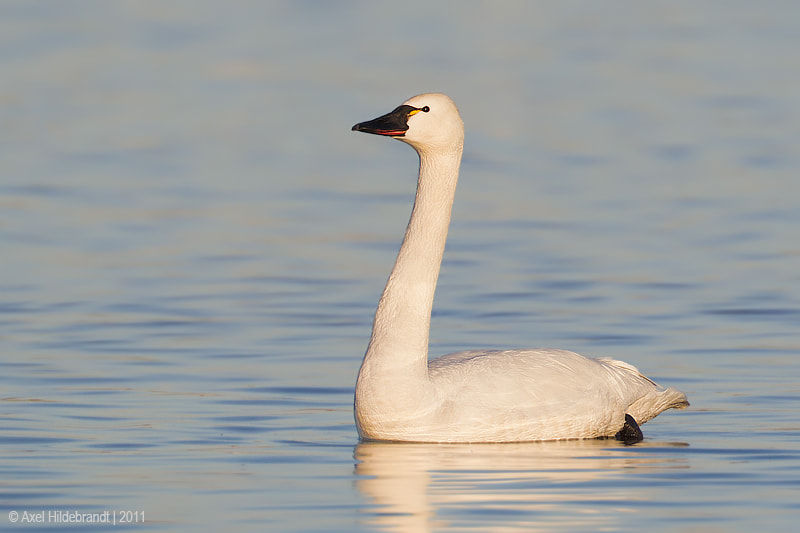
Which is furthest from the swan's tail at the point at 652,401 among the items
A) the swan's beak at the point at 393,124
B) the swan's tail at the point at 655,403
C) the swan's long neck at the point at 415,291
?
the swan's beak at the point at 393,124

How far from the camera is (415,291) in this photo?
10422 millimetres

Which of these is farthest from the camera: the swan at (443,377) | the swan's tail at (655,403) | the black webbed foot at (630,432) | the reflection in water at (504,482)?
the swan's tail at (655,403)

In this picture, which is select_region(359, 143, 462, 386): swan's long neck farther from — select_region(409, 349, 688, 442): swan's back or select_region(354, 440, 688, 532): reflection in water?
select_region(354, 440, 688, 532): reflection in water

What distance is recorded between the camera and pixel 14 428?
10539mm

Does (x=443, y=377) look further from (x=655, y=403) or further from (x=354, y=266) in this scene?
(x=354, y=266)

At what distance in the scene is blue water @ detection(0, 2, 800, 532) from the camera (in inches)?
355

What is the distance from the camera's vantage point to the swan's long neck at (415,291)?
33.2ft

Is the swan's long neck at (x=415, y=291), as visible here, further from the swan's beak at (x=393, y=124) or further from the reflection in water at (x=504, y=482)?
the reflection in water at (x=504, y=482)

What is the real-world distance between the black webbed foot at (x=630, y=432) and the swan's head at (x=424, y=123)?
1.93m

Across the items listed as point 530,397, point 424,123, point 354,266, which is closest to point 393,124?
point 424,123

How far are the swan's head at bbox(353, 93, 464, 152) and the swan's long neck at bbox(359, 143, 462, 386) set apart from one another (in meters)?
0.08

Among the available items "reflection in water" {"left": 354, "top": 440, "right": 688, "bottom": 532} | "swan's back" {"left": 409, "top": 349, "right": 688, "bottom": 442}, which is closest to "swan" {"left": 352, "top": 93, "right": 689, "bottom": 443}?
"swan's back" {"left": 409, "top": 349, "right": 688, "bottom": 442}

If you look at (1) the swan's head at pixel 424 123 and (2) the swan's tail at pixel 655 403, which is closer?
(1) the swan's head at pixel 424 123

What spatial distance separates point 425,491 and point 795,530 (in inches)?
71.8
